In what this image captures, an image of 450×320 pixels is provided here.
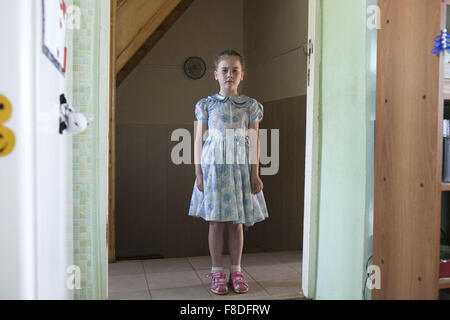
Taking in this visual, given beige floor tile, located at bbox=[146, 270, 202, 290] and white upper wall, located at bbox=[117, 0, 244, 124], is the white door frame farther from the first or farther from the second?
white upper wall, located at bbox=[117, 0, 244, 124]

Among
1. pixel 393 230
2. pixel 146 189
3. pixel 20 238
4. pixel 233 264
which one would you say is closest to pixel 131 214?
pixel 146 189

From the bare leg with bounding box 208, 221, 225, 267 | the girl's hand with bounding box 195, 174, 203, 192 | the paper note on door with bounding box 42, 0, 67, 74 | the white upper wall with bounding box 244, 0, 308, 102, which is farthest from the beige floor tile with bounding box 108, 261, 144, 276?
the white upper wall with bounding box 244, 0, 308, 102

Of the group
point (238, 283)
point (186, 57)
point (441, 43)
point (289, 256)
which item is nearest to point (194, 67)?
point (186, 57)

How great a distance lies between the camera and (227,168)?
6.79ft

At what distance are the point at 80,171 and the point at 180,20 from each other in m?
3.86

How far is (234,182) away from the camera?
81.8 inches

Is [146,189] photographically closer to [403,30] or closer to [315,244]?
[315,244]

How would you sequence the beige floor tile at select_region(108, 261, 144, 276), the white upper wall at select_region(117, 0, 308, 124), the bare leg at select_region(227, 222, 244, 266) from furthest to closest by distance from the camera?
the white upper wall at select_region(117, 0, 308, 124) < the beige floor tile at select_region(108, 261, 144, 276) < the bare leg at select_region(227, 222, 244, 266)

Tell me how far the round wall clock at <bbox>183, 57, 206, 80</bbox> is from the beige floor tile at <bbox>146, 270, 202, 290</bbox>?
123 inches

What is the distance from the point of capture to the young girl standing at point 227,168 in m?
2.05

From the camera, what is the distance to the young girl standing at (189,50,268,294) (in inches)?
80.8

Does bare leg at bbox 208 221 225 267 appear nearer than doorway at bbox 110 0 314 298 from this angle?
Yes

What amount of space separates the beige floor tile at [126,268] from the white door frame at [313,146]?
97 centimetres

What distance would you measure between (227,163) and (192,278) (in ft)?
2.28
